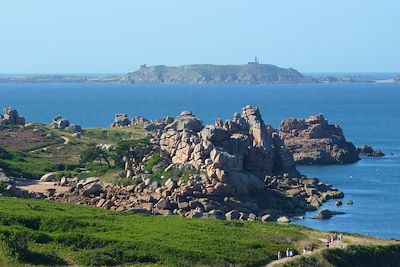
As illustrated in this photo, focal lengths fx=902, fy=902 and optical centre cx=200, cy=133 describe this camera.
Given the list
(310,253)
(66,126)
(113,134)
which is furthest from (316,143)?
(310,253)

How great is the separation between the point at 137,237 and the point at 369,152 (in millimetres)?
82161

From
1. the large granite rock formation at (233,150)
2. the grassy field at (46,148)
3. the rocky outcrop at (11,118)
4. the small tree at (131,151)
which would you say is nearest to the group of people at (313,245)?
the large granite rock formation at (233,150)

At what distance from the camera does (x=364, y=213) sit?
80000mm

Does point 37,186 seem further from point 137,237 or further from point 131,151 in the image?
point 137,237

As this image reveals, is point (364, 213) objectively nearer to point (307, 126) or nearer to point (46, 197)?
point (46, 197)

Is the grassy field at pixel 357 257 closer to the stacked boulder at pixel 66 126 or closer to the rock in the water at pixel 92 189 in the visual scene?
the rock in the water at pixel 92 189

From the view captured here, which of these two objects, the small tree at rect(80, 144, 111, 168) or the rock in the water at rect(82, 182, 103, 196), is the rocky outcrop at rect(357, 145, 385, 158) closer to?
the small tree at rect(80, 144, 111, 168)

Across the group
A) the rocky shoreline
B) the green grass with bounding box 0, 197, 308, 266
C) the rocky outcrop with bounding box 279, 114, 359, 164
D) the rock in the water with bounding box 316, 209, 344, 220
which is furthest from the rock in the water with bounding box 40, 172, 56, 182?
the rocky outcrop with bounding box 279, 114, 359, 164

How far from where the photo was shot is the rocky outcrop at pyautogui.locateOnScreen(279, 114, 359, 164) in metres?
121

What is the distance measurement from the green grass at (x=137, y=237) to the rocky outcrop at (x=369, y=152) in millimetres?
68621

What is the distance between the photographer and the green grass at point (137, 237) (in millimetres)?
48094

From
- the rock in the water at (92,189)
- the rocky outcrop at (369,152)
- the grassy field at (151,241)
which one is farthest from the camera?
the rocky outcrop at (369,152)

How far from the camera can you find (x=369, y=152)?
129500 mm

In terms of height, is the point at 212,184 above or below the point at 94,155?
above
